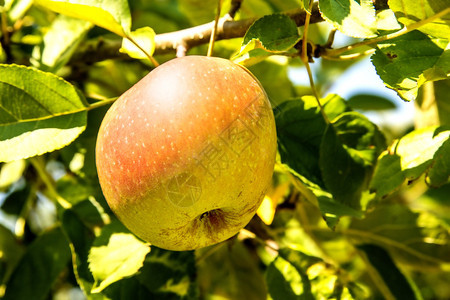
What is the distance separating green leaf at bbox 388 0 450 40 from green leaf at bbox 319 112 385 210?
259mm

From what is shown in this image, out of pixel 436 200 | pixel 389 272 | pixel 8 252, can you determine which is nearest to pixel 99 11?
pixel 8 252

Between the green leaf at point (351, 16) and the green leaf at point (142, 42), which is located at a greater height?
the green leaf at point (351, 16)

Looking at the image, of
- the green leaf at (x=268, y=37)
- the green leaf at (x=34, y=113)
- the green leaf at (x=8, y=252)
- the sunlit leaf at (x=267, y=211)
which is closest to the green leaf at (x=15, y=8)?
the green leaf at (x=34, y=113)

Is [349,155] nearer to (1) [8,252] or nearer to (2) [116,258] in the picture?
(2) [116,258]

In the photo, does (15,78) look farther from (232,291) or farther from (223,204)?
(232,291)

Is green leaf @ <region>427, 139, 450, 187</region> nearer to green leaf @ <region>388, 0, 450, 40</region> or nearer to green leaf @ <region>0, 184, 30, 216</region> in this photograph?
green leaf @ <region>388, 0, 450, 40</region>

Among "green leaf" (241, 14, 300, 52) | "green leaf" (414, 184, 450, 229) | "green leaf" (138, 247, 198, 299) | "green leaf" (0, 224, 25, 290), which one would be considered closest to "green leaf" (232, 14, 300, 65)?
"green leaf" (241, 14, 300, 52)

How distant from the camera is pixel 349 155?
1193mm

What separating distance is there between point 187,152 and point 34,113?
47cm

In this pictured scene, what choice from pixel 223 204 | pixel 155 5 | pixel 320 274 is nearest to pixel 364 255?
pixel 320 274

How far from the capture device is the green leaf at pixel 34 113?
1.10 meters

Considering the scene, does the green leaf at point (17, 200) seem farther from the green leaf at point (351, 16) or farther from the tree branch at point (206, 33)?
the green leaf at point (351, 16)

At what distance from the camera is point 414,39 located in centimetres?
107

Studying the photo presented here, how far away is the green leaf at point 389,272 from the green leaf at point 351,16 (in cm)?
77
